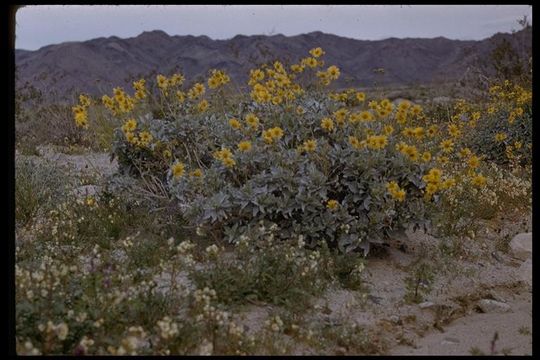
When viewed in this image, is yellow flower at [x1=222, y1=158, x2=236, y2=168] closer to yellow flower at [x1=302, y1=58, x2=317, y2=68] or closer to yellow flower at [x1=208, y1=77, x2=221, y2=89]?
yellow flower at [x1=208, y1=77, x2=221, y2=89]

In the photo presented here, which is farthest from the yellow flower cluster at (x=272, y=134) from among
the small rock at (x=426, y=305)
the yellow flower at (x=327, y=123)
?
the small rock at (x=426, y=305)

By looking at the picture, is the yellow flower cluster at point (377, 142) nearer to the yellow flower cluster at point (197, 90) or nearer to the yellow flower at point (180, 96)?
the yellow flower cluster at point (197, 90)

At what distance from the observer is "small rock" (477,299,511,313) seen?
4527mm

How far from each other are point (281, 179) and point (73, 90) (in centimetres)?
850

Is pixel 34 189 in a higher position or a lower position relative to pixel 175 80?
lower

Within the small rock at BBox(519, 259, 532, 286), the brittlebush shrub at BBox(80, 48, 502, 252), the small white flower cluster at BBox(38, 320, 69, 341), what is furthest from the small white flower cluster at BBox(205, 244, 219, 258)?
the small rock at BBox(519, 259, 532, 286)

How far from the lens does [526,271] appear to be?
5020 mm

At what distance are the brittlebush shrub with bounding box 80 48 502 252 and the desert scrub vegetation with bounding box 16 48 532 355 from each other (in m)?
0.02

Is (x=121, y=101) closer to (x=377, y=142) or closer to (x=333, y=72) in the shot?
(x=333, y=72)

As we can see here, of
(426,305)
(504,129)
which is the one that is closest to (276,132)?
(426,305)

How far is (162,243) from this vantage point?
491cm

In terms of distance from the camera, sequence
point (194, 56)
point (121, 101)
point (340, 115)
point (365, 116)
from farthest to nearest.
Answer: point (194, 56), point (121, 101), point (340, 115), point (365, 116)

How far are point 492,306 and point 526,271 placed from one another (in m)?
0.65

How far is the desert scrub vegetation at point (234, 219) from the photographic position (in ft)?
11.5
